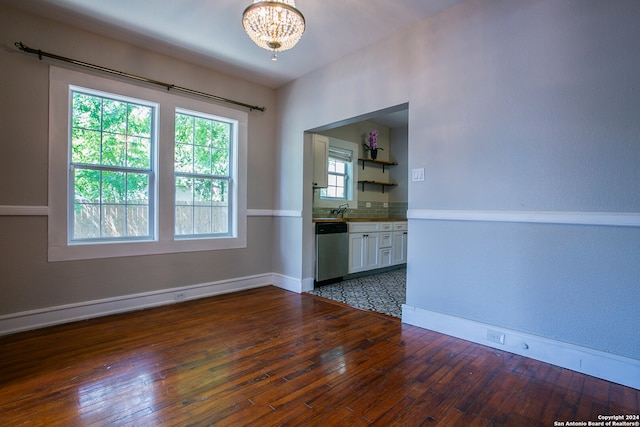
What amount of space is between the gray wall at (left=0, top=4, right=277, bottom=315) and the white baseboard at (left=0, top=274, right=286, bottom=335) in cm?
5

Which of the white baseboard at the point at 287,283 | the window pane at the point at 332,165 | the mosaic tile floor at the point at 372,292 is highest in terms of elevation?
the window pane at the point at 332,165

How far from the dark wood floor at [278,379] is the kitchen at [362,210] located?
997 mm

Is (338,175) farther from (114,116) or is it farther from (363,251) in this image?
(114,116)

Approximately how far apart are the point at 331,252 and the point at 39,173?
3.19 m

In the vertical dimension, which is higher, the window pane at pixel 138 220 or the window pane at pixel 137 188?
the window pane at pixel 137 188

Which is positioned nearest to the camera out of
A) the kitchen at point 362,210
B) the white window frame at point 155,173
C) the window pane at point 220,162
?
the white window frame at point 155,173

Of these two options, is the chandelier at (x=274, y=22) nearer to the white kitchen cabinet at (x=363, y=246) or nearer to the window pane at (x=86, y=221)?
the window pane at (x=86, y=221)

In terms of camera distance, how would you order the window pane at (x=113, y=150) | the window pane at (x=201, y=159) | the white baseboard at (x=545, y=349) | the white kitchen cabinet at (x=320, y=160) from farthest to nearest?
the white kitchen cabinet at (x=320, y=160), the window pane at (x=201, y=159), the window pane at (x=113, y=150), the white baseboard at (x=545, y=349)

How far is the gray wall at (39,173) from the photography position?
2611mm

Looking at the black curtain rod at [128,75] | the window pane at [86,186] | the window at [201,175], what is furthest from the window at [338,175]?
the window pane at [86,186]

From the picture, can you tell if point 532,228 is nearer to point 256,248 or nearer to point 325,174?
point 325,174

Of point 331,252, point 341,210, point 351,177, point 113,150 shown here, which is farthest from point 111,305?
point 351,177

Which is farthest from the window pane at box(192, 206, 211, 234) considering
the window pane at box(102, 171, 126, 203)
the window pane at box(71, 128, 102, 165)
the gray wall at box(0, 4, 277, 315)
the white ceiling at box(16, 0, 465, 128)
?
the white ceiling at box(16, 0, 465, 128)

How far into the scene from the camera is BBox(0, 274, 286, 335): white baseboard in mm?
2666
